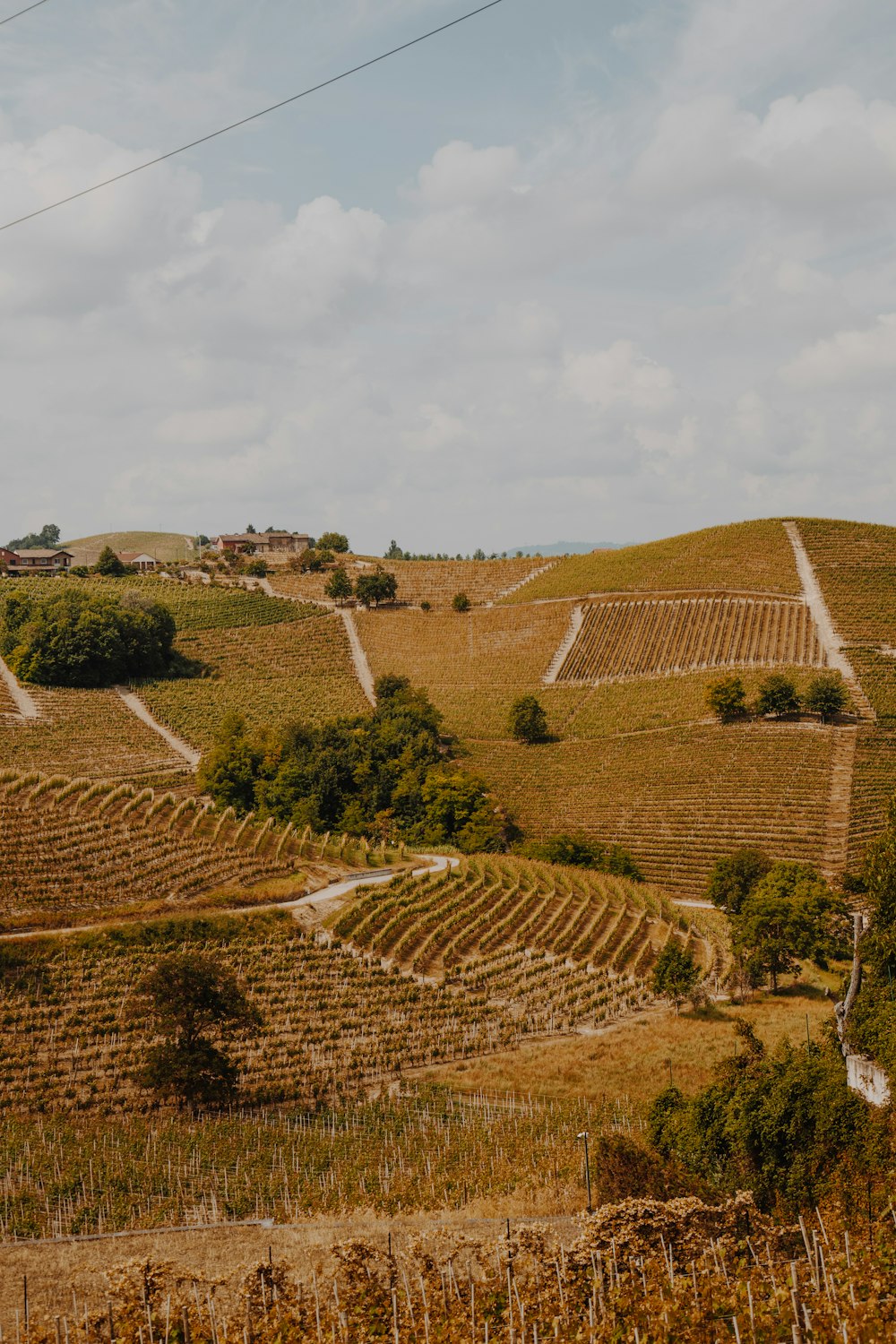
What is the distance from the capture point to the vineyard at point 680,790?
5397 centimetres

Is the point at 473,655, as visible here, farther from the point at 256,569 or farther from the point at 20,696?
the point at 256,569

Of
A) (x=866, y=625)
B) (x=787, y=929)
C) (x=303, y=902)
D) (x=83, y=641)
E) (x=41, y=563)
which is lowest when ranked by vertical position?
(x=787, y=929)

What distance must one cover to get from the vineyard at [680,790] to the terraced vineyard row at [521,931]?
333 inches

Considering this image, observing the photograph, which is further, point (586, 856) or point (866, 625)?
point (866, 625)

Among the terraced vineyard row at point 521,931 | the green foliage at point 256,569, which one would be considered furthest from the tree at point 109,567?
the terraced vineyard row at point 521,931

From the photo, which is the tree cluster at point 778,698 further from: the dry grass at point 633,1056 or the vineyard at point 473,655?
the dry grass at point 633,1056

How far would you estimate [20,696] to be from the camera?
78375 millimetres

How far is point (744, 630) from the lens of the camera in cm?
8081

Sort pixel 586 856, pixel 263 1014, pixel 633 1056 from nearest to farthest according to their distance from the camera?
pixel 633 1056
pixel 263 1014
pixel 586 856

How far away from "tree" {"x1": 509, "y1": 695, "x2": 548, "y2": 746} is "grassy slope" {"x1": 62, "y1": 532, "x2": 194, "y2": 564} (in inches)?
4217

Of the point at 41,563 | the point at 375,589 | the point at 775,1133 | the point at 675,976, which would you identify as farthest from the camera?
the point at 41,563

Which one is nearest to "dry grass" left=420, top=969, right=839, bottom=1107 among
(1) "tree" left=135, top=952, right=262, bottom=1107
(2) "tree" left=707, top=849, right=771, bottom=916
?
(1) "tree" left=135, top=952, right=262, bottom=1107

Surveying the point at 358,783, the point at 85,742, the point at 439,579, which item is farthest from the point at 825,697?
the point at 439,579

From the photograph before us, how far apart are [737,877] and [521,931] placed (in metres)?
12.1
